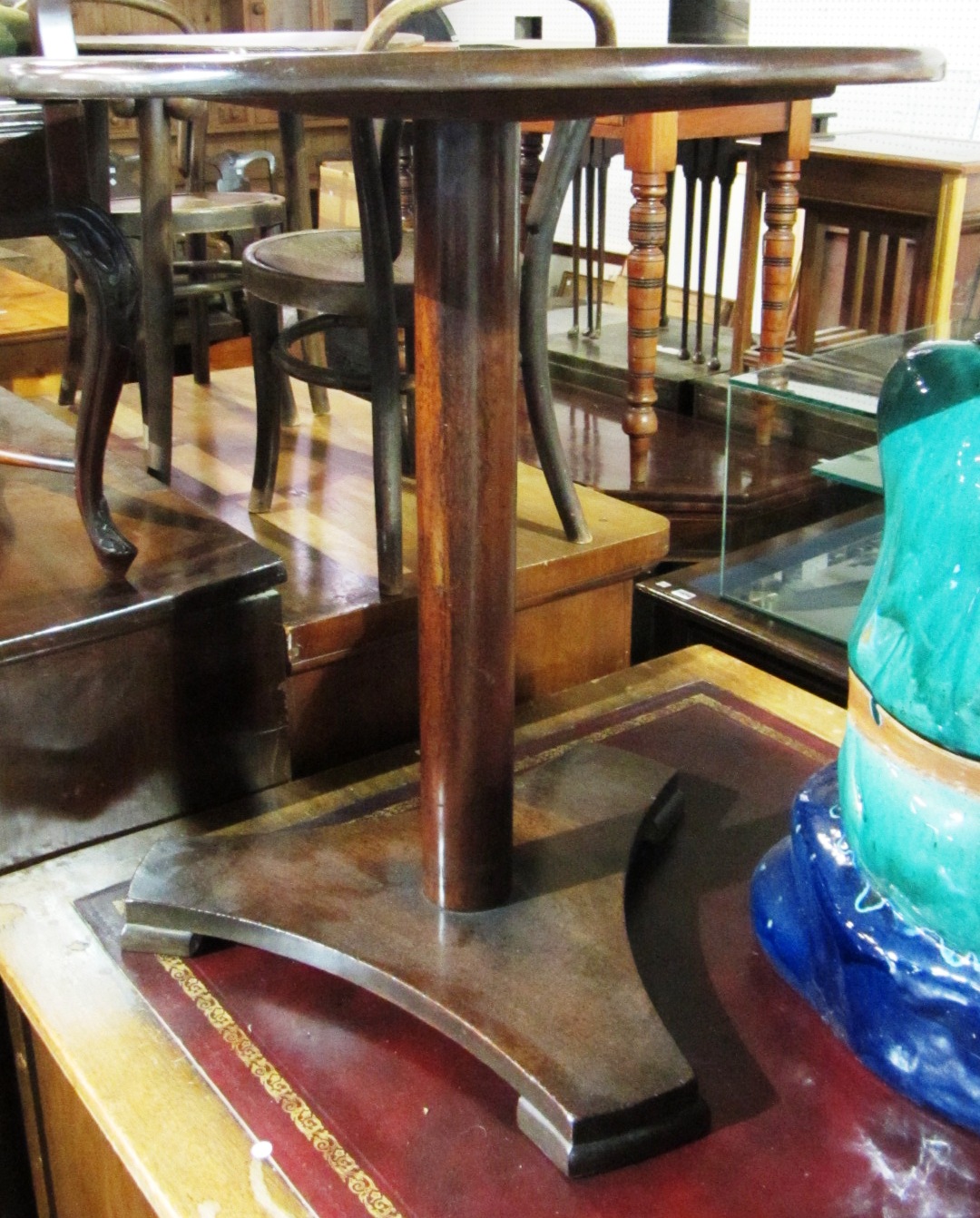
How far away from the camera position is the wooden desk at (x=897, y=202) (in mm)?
2715

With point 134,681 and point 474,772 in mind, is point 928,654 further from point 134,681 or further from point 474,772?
point 134,681

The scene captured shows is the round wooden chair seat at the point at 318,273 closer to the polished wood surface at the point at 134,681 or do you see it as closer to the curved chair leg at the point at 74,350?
the polished wood surface at the point at 134,681

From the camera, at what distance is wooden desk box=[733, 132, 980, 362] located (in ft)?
8.91

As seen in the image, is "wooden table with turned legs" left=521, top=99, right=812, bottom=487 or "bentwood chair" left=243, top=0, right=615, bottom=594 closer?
"bentwood chair" left=243, top=0, right=615, bottom=594

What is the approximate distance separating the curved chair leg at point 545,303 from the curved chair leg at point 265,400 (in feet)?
1.16

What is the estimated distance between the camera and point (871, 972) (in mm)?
987

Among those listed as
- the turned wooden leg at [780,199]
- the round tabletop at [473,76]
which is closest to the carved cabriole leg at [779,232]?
the turned wooden leg at [780,199]

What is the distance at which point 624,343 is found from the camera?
311 cm

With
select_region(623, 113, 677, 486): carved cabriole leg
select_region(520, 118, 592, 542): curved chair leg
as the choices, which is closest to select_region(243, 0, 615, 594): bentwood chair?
select_region(520, 118, 592, 542): curved chair leg

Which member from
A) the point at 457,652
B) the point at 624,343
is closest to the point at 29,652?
the point at 457,652

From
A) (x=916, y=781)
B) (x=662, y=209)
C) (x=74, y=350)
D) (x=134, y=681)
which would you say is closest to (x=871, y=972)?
(x=916, y=781)

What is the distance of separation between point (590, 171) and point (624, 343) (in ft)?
1.47

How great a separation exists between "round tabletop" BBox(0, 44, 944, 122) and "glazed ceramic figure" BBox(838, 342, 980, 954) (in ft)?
0.71

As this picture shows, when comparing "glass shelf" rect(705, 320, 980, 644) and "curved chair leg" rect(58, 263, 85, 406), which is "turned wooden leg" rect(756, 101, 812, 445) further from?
"curved chair leg" rect(58, 263, 85, 406)
